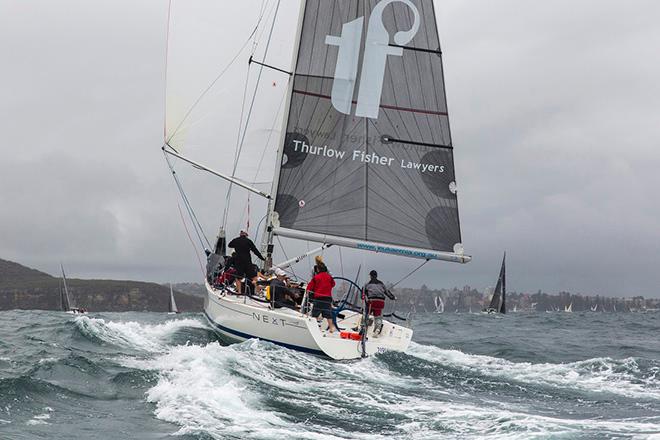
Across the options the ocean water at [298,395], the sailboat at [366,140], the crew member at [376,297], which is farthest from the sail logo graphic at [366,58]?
the ocean water at [298,395]

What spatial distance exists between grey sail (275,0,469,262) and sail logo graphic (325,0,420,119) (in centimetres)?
2

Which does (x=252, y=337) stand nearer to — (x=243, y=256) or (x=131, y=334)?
(x=243, y=256)

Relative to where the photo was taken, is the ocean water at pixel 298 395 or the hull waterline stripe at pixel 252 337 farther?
the hull waterline stripe at pixel 252 337

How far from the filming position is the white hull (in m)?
15.1

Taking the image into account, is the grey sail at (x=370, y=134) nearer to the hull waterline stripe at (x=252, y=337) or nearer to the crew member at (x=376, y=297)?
the crew member at (x=376, y=297)

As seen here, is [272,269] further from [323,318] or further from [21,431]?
[21,431]

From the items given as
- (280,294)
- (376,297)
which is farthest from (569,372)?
(280,294)

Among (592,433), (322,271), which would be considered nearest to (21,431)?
(592,433)

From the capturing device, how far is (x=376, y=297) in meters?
16.8

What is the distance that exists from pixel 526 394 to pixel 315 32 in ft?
33.6

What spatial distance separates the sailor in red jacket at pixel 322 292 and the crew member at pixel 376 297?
95 cm

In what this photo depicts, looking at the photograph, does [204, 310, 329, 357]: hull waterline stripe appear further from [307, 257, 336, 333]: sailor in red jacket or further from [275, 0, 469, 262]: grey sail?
[275, 0, 469, 262]: grey sail

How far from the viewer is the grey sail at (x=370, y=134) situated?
18.8 metres

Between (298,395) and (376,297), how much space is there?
539 cm
